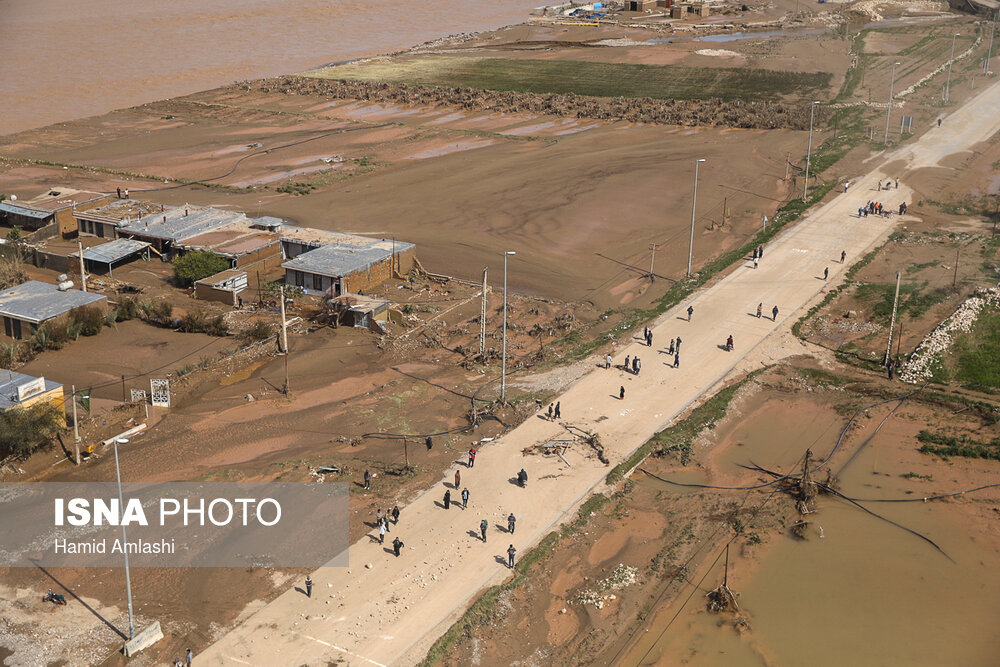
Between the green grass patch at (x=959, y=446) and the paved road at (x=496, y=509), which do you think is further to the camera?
the green grass patch at (x=959, y=446)

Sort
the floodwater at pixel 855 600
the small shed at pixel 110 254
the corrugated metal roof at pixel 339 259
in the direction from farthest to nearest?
the small shed at pixel 110 254 < the corrugated metal roof at pixel 339 259 < the floodwater at pixel 855 600

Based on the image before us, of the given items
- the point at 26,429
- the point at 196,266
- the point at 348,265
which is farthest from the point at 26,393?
the point at 348,265

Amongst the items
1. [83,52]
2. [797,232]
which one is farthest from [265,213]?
[83,52]

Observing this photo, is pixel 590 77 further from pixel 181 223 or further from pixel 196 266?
pixel 196 266

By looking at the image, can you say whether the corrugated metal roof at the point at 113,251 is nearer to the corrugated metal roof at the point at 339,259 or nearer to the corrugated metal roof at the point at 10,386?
the corrugated metal roof at the point at 339,259

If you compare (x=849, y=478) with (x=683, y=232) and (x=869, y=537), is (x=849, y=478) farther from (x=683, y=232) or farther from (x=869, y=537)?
(x=683, y=232)

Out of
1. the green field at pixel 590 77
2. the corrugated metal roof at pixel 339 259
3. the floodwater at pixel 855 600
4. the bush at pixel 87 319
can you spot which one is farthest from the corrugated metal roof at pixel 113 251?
the green field at pixel 590 77

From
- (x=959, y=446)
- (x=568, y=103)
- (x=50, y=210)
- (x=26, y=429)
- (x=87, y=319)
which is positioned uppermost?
(x=568, y=103)
